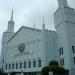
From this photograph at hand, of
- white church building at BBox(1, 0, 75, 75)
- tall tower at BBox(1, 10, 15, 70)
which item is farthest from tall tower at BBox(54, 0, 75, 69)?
tall tower at BBox(1, 10, 15, 70)

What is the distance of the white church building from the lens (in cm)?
4047

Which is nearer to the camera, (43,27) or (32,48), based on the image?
(43,27)

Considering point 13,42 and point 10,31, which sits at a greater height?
point 10,31

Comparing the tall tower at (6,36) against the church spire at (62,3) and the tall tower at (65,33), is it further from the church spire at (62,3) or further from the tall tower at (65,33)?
the church spire at (62,3)

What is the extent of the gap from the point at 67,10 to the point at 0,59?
29812 mm

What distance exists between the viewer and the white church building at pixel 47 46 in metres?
40.5

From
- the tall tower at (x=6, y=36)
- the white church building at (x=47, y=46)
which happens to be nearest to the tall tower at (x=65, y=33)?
the white church building at (x=47, y=46)

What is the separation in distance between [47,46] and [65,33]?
5576 mm

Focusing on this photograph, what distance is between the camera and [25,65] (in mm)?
47906

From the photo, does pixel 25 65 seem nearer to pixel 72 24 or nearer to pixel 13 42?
pixel 13 42

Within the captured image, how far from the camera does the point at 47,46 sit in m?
42.9

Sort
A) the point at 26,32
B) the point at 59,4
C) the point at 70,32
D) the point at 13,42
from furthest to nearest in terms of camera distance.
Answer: the point at 13,42 < the point at 26,32 < the point at 59,4 < the point at 70,32

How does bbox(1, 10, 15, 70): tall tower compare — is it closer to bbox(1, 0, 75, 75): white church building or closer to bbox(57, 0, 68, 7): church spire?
bbox(1, 0, 75, 75): white church building

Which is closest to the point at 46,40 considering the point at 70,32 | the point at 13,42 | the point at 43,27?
the point at 43,27
